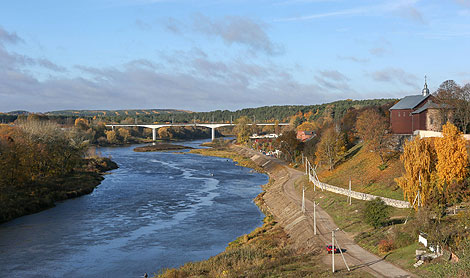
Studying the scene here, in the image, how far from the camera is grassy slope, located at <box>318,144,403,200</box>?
50.2 m

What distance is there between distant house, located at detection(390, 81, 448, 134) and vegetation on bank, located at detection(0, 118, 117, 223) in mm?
47607

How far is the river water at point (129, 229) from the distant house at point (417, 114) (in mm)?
23834

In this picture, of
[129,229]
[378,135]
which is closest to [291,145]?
[378,135]

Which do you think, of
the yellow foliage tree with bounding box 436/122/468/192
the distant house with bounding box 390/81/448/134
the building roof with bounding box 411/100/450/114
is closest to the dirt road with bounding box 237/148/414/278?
the yellow foliage tree with bounding box 436/122/468/192

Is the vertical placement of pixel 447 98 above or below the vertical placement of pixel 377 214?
above

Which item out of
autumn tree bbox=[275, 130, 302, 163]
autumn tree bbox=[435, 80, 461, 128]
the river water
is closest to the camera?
the river water

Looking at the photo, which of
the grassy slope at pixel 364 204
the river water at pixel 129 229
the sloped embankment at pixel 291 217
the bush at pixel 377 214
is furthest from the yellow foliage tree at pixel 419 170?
the river water at pixel 129 229

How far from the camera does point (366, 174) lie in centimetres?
5903

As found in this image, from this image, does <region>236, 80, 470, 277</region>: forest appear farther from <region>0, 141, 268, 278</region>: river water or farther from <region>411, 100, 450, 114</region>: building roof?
<region>0, 141, 268, 278</region>: river water

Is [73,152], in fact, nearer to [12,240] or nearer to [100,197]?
[100,197]

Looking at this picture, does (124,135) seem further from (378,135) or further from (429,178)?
(429,178)

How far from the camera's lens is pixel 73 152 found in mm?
79625

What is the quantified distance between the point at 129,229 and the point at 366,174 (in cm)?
3139

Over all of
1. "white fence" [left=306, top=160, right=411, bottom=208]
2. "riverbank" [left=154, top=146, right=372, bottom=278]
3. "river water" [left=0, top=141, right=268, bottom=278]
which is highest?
"white fence" [left=306, top=160, right=411, bottom=208]
